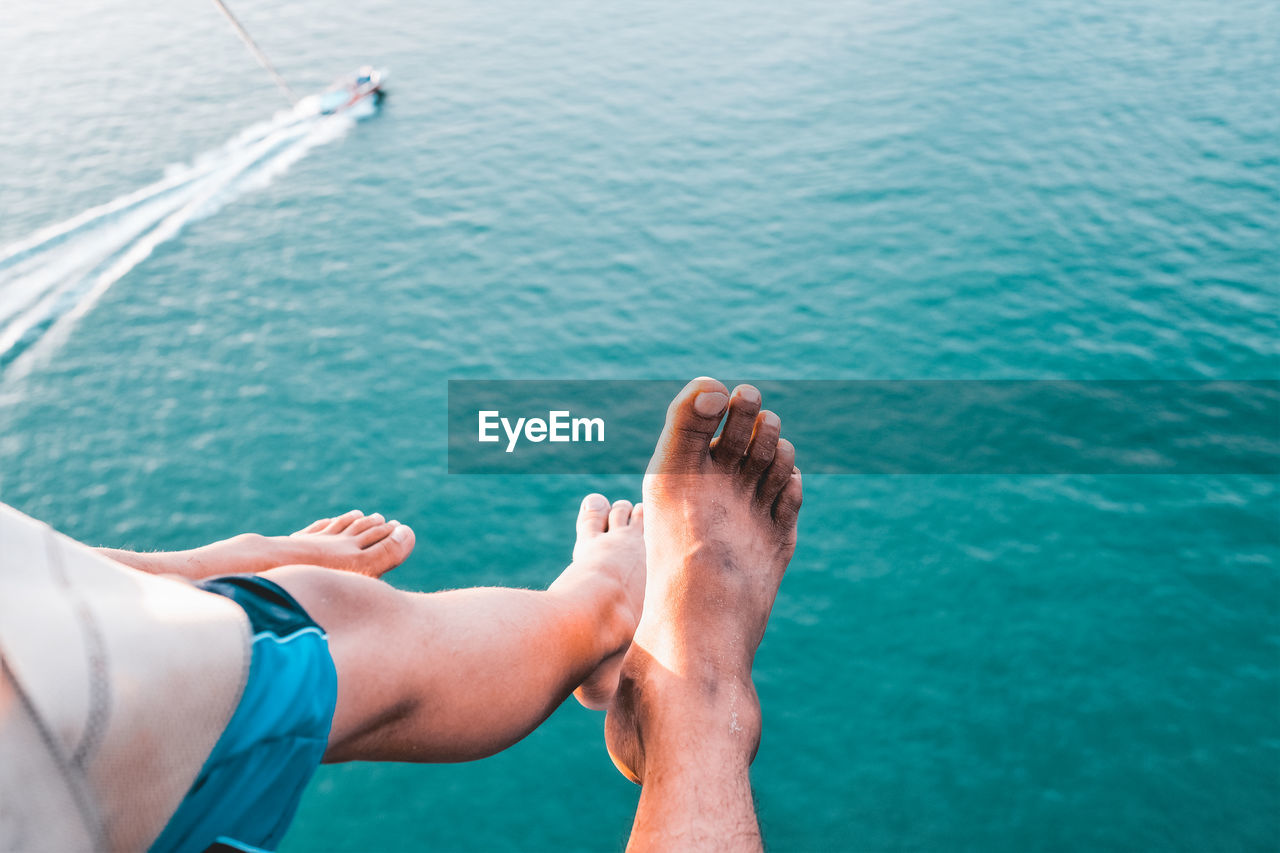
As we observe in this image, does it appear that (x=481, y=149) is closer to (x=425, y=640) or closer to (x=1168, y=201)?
(x=1168, y=201)

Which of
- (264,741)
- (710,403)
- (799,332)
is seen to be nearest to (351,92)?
(799,332)

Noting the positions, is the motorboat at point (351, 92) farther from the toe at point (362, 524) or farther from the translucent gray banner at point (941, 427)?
the toe at point (362, 524)

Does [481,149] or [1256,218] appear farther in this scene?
[481,149]

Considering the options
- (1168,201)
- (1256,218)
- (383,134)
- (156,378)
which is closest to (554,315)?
(156,378)

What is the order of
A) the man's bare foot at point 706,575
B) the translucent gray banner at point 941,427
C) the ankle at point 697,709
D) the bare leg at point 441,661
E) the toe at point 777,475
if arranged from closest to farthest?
the bare leg at point 441,661
the ankle at point 697,709
the man's bare foot at point 706,575
the toe at point 777,475
the translucent gray banner at point 941,427

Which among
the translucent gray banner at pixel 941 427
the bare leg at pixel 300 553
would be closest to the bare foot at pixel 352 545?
the bare leg at pixel 300 553

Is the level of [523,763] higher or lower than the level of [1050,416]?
lower
